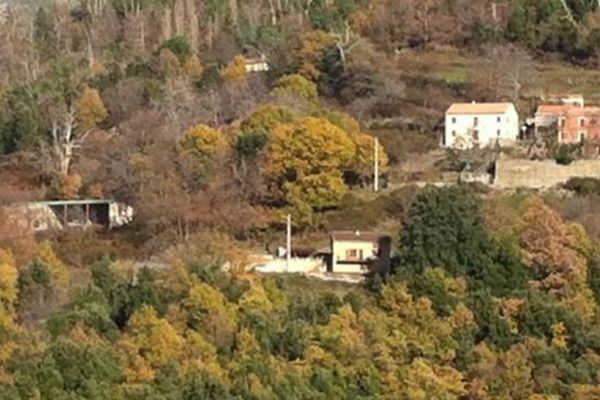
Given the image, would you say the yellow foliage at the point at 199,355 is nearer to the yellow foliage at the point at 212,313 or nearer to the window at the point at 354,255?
the yellow foliage at the point at 212,313

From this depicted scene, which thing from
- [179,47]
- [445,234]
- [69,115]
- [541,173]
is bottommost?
[541,173]

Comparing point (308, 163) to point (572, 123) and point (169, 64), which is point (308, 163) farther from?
point (169, 64)

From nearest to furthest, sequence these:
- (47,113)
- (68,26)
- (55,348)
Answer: (55,348)
(47,113)
(68,26)

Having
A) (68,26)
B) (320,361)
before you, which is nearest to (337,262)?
(320,361)

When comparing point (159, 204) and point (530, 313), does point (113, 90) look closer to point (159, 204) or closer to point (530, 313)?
point (159, 204)

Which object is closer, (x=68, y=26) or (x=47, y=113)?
(x=47, y=113)

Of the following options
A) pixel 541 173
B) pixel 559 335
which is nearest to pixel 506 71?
pixel 541 173

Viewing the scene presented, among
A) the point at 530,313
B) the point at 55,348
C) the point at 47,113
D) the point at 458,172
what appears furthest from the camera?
the point at 47,113

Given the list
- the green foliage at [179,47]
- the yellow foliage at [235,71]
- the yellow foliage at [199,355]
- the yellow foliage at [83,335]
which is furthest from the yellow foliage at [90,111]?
the yellow foliage at [199,355]
